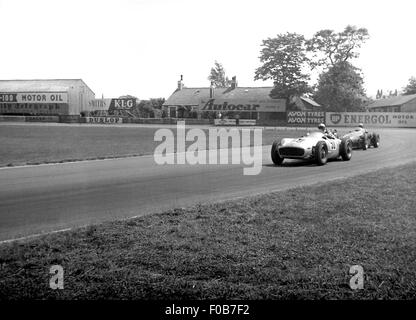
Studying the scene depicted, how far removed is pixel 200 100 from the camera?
7019 centimetres

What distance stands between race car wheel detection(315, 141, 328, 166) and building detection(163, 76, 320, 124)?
44.2m

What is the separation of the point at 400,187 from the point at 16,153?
1283cm

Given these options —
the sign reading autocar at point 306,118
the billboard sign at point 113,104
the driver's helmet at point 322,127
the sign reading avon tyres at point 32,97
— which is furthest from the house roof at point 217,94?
the driver's helmet at point 322,127

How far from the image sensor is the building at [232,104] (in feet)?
203

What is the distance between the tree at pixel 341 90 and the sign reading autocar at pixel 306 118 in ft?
22.9

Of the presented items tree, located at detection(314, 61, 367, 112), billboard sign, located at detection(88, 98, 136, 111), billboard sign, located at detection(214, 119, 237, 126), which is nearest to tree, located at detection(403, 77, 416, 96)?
tree, located at detection(314, 61, 367, 112)

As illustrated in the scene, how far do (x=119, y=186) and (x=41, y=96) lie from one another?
50.9m

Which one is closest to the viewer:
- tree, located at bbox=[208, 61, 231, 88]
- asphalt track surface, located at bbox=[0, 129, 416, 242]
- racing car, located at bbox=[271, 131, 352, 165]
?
asphalt track surface, located at bbox=[0, 129, 416, 242]

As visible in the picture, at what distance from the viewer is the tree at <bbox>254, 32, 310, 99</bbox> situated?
4309cm

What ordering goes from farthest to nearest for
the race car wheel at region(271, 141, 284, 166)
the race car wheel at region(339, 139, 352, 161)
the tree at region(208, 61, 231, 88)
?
the tree at region(208, 61, 231, 88), the race car wheel at region(339, 139, 352, 161), the race car wheel at region(271, 141, 284, 166)

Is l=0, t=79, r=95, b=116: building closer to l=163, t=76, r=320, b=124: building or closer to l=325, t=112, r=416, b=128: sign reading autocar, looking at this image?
l=163, t=76, r=320, b=124: building

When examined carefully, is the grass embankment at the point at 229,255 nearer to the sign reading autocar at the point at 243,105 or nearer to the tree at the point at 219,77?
the sign reading autocar at the point at 243,105
